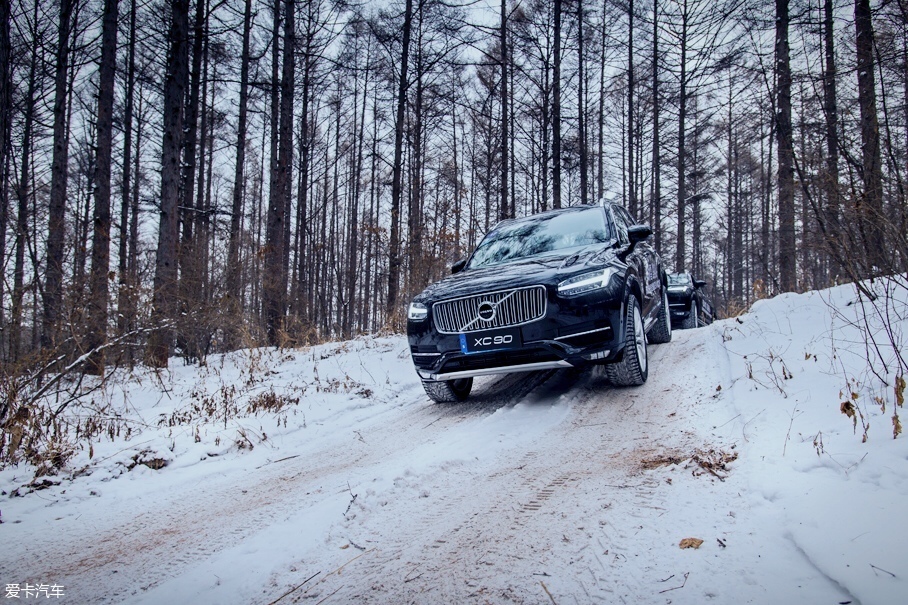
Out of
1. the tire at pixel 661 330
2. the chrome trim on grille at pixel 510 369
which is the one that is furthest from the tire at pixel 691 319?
the chrome trim on grille at pixel 510 369

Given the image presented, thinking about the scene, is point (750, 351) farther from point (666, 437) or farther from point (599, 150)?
point (599, 150)

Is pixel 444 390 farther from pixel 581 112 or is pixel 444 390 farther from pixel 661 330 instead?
pixel 581 112

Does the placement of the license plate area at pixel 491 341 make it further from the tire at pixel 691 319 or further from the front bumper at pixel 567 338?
the tire at pixel 691 319

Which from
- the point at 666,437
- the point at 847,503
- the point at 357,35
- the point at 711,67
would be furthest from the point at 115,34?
the point at 711,67

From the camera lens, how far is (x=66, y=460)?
9.83ft

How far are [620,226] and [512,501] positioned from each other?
4195 mm

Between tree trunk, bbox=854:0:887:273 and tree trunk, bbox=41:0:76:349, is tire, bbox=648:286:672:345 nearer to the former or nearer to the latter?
tree trunk, bbox=854:0:887:273

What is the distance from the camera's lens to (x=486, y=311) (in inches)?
148

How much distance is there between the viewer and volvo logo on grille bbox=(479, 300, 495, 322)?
3.73m

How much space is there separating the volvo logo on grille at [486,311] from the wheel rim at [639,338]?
136 centimetres

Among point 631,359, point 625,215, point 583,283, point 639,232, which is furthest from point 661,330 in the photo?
point 583,283

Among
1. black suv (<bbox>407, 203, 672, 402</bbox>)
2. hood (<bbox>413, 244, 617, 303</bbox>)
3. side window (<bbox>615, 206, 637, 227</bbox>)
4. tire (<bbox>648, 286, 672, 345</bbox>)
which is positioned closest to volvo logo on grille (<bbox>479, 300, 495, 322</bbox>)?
black suv (<bbox>407, 203, 672, 402</bbox>)

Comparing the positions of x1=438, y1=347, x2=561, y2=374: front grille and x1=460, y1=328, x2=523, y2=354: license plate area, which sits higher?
x1=460, y1=328, x2=523, y2=354: license plate area

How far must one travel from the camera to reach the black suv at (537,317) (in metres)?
3.60
